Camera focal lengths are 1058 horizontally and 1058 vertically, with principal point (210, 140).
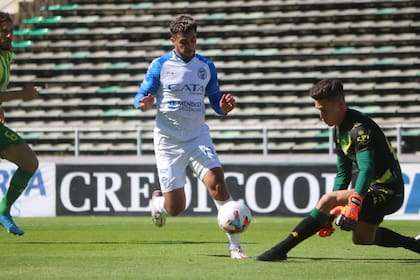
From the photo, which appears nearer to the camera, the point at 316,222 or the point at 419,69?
the point at 316,222

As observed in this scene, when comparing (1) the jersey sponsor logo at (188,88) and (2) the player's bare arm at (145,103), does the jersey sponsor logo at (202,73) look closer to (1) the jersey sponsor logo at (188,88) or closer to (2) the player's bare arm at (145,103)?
(1) the jersey sponsor logo at (188,88)

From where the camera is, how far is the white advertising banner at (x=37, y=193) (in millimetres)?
18547

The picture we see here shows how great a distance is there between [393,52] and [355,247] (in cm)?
1324

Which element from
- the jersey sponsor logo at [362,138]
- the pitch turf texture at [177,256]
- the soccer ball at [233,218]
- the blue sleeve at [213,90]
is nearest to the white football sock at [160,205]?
the pitch turf texture at [177,256]

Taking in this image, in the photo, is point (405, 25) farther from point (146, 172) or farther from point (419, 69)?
point (146, 172)

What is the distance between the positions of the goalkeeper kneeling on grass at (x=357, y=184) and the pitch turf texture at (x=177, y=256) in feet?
0.84

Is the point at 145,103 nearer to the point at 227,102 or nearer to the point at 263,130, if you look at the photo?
the point at 227,102

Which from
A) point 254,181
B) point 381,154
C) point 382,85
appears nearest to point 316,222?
point 381,154

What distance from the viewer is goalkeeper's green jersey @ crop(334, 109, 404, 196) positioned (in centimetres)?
857

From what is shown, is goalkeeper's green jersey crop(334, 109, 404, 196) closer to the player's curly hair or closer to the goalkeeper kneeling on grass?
the goalkeeper kneeling on grass

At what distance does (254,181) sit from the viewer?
59.3 feet

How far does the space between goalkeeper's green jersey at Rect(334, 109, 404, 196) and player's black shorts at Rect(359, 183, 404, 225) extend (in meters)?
0.05

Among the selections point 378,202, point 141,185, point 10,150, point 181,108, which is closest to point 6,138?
point 10,150

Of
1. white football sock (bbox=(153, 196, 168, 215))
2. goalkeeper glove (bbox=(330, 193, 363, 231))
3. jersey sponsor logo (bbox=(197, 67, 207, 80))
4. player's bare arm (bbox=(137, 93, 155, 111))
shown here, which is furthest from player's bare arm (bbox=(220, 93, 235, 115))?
goalkeeper glove (bbox=(330, 193, 363, 231))
